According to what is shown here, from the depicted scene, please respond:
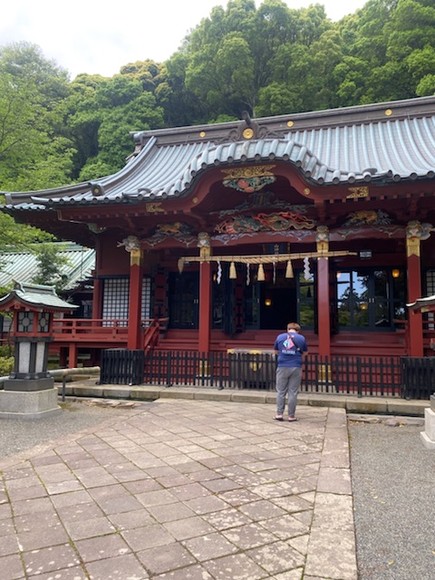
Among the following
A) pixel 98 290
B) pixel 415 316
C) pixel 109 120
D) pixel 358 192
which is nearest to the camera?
pixel 358 192

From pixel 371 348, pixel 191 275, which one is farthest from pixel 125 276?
pixel 371 348

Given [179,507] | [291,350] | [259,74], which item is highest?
[259,74]

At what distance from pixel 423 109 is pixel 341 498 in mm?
13323

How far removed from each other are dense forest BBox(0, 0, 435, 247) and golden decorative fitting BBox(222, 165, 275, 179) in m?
19.7

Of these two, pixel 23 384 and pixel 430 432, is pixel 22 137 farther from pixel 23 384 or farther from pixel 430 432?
pixel 430 432

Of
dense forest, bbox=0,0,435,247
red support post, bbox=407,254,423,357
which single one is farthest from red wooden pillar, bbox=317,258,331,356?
dense forest, bbox=0,0,435,247

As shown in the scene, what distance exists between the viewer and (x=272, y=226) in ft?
33.7

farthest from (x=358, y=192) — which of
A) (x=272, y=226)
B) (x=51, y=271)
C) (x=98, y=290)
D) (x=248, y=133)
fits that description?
(x=51, y=271)

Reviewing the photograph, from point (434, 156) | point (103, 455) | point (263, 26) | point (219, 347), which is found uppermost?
point (263, 26)

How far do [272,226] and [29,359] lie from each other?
6.35 metres

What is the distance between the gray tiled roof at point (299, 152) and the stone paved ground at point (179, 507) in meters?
5.62

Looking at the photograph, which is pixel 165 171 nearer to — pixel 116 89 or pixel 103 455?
pixel 103 455

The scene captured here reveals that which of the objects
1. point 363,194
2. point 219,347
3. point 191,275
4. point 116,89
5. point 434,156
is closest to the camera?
point 363,194

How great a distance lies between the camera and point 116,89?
3384 centimetres
